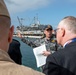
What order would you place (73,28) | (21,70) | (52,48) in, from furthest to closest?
(52,48), (73,28), (21,70)

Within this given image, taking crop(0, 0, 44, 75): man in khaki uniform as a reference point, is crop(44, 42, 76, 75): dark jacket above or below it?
below

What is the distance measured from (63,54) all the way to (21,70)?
5.67ft

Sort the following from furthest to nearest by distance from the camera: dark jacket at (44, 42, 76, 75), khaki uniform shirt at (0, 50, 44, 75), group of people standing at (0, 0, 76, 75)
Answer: dark jacket at (44, 42, 76, 75)
group of people standing at (0, 0, 76, 75)
khaki uniform shirt at (0, 50, 44, 75)

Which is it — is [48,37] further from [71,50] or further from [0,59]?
[0,59]

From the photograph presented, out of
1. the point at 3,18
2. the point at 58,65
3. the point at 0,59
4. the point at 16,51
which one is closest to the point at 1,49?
the point at 0,59

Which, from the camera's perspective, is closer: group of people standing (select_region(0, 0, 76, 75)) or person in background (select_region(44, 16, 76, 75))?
group of people standing (select_region(0, 0, 76, 75))

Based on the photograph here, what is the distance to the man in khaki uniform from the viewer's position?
1433 millimetres

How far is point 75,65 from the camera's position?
3107mm

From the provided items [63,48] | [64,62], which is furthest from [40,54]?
[64,62]

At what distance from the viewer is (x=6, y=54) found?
150cm

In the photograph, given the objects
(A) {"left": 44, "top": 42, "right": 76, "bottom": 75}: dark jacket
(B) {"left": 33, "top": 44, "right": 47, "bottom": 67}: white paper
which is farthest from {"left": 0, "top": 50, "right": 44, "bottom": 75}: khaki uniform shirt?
(B) {"left": 33, "top": 44, "right": 47, "bottom": 67}: white paper

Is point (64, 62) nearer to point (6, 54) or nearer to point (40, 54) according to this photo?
point (6, 54)

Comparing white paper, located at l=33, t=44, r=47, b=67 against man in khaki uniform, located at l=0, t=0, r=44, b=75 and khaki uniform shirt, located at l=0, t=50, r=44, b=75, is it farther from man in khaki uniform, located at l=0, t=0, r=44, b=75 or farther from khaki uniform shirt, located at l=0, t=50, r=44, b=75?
khaki uniform shirt, located at l=0, t=50, r=44, b=75

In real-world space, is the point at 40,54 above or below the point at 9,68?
below
